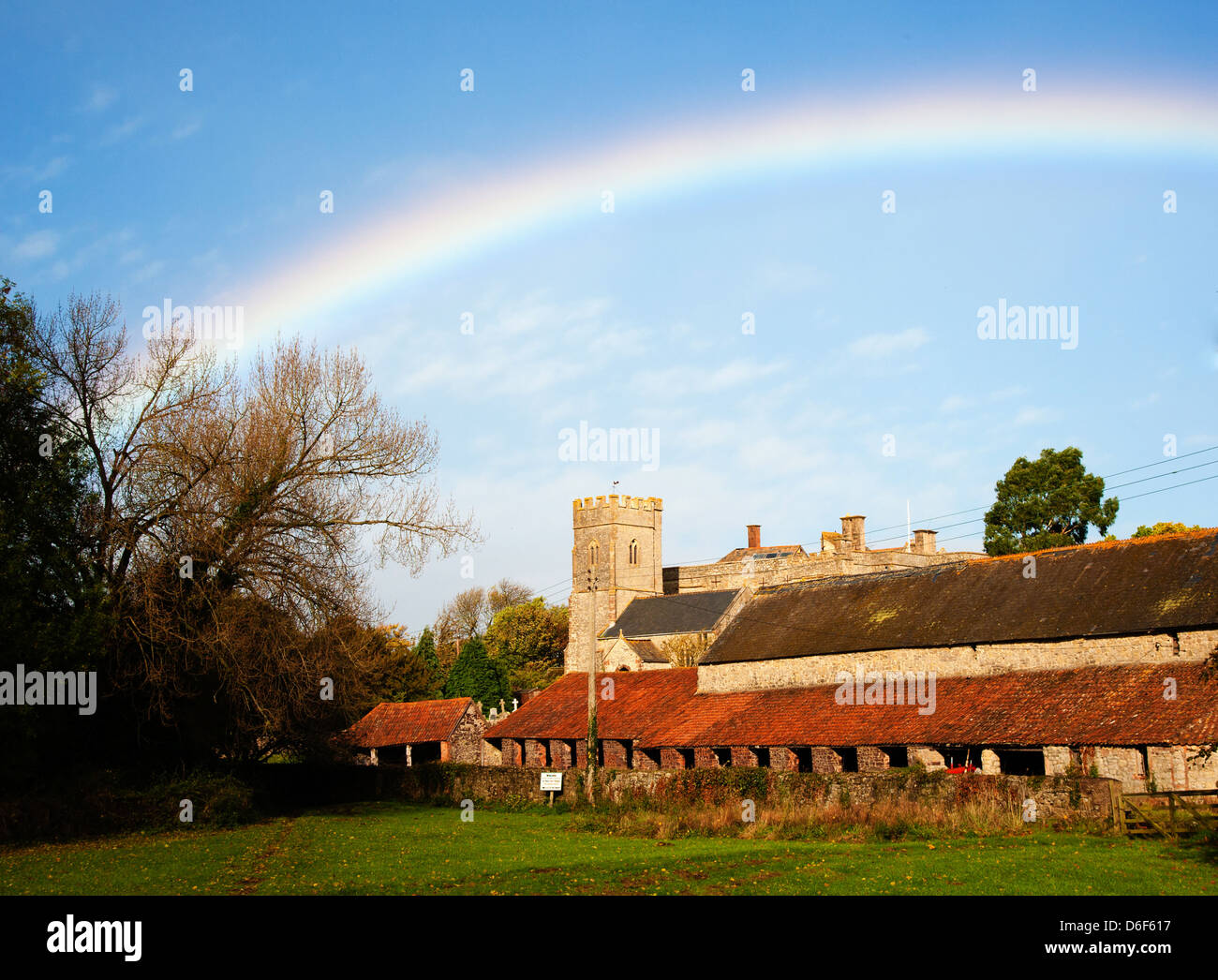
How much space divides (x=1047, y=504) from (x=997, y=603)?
30.3m

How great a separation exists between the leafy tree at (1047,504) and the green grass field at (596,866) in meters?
44.6

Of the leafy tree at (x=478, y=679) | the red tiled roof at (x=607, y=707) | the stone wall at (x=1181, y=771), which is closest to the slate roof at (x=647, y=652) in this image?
the leafy tree at (x=478, y=679)

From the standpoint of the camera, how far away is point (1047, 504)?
6288 centimetres

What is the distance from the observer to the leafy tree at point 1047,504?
62.5 meters

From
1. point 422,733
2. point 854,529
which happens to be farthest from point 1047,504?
point 422,733

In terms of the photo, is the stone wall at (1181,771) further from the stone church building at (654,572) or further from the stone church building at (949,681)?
the stone church building at (654,572)

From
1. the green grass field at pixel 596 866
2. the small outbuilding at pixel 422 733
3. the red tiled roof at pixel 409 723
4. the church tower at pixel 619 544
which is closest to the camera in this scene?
the green grass field at pixel 596 866

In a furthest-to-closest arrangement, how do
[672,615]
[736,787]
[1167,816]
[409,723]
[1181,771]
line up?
1. [672,615]
2. [409,723]
3. [736,787]
4. [1181,771]
5. [1167,816]

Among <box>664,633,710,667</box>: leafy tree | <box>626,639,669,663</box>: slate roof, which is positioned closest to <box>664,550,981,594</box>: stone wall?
<box>664,633,710,667</box>: leafy tree

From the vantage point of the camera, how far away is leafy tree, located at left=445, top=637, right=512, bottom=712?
70875 millimetres

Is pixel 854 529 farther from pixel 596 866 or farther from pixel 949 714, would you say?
pixel 596 866

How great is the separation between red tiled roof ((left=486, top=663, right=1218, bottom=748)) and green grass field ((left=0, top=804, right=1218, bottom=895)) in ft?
16.9

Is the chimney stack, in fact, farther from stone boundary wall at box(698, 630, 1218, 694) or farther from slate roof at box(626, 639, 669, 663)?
stone boundary wall at box(698, 630, 1218, 694)

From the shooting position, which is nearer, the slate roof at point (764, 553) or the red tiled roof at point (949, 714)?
the red tiled roof at point (949, 714)
